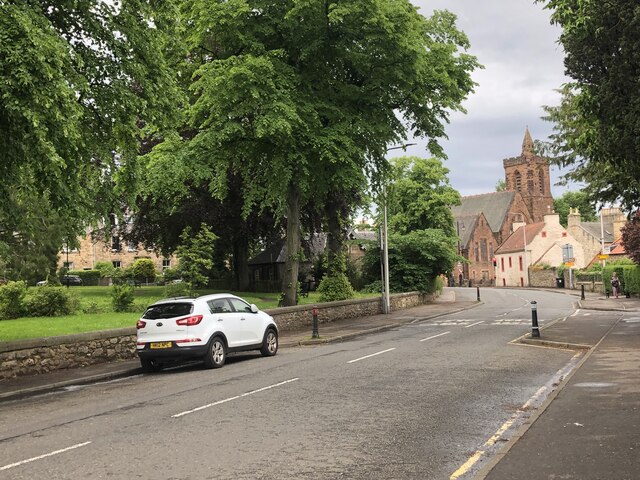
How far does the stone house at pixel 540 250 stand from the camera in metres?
78.9

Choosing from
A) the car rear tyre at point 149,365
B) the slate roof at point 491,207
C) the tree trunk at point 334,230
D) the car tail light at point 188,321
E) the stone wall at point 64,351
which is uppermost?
the slate roof at point 491,207

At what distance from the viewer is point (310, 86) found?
2342 centimetres

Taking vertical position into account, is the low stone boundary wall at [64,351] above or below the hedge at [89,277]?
below

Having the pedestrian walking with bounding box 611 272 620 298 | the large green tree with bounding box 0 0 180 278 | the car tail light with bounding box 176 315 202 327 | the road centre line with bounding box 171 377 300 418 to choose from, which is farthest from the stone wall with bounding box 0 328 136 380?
the pedestrian walking with bounding box 611 272 620 298

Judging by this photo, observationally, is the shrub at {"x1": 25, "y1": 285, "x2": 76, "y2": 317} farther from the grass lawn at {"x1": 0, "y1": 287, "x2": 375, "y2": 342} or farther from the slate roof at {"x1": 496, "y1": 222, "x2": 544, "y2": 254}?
the slate roof at {"x1": 496, "y1": 222, "x2": 544, "y2": 254}

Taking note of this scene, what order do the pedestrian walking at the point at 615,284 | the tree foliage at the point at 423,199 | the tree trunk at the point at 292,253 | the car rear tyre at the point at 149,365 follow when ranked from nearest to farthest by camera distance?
the car rear tyre at the point at 149,365
the tree trunk at the point at 292,253
the pedestrian walking at the point at 615,284
the tree foliage at the point at 423,199

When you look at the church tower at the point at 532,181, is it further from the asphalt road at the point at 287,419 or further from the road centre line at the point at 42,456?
the road centre line at the point at 42,456

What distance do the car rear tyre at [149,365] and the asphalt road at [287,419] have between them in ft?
1.70

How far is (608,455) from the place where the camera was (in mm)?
5867

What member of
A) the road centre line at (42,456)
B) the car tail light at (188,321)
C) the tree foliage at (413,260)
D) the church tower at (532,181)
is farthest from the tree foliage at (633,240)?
the church tower at (532,181)

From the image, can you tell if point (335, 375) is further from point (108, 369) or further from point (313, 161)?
point (313, 161)

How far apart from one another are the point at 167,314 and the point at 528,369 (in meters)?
8.28

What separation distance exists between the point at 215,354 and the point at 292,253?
11.0 m

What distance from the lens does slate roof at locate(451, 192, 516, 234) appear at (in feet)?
341
